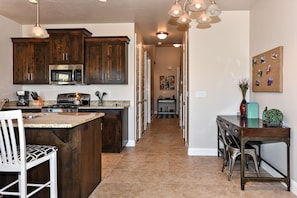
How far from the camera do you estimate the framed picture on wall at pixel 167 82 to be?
1336cm

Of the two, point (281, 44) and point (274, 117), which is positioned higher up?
point (281, 44)

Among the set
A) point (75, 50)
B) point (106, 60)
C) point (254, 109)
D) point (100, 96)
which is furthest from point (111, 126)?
point (254, 109)

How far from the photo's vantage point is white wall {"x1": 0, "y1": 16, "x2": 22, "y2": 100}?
5.20 meters

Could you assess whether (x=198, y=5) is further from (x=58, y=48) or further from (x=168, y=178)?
(x=58, y=48)

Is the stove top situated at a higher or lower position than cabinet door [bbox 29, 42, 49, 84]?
lower

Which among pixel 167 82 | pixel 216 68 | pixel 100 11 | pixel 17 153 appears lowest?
pixel 17 153

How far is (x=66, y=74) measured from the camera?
17.8ft

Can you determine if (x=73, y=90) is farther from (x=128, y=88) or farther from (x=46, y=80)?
(x=128, y=88)

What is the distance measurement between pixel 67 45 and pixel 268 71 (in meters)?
3.76

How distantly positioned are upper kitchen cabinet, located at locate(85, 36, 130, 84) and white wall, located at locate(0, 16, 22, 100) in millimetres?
1593

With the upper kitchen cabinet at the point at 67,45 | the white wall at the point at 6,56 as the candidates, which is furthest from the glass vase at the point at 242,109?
the white wall at the point at 6,56

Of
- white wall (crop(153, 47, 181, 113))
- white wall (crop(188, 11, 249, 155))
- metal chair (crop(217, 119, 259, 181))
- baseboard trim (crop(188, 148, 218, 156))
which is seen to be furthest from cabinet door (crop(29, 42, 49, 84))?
white wall (crop(153, 47, 181, 113))

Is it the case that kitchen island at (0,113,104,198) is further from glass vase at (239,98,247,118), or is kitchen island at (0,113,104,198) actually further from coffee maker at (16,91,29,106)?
coffee maker at (16,91,29,106)

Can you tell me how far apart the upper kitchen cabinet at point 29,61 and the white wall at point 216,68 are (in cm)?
304
